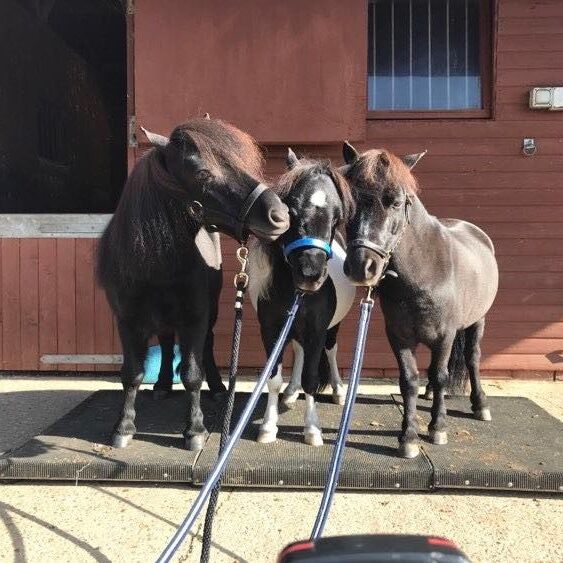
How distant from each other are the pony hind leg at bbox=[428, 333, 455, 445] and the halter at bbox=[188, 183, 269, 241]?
1360 mm

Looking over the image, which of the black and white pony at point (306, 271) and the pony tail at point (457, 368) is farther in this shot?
the pony tail at point (457, 368)

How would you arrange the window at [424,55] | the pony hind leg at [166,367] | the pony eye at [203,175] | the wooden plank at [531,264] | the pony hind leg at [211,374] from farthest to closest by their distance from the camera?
the window at [424,55]
the wooden plank at [531,264]
the pony hind leg at [166,367]
the pony hind leg at [211,374]
the pony eye at [203,175]

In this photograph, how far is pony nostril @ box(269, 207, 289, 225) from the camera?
7.25ft

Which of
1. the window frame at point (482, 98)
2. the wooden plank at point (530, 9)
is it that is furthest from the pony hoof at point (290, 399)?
the wooden plank at point (530, 9)

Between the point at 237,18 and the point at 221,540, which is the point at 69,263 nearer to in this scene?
the point at 237,18

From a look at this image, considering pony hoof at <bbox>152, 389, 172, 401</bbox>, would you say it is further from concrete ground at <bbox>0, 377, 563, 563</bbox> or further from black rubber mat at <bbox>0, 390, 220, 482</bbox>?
concrete ground at <bbox>0, 377, 563, 563</bbox>

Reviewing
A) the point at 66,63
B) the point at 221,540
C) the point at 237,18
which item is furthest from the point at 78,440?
the point at 66,63

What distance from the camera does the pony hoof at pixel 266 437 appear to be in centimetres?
295

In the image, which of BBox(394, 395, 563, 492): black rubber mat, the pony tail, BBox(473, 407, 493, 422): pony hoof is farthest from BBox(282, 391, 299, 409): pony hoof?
BBox(473, 407, 493, 422): pony hoof

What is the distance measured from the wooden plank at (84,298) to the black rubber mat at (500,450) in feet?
10.9

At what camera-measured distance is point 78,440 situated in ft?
9.86

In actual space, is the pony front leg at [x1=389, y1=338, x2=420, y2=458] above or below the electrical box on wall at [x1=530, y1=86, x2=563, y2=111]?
below

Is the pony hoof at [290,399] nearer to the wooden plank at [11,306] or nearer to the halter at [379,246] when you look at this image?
the halter at [379,246]

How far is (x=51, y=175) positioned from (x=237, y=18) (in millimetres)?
3157
